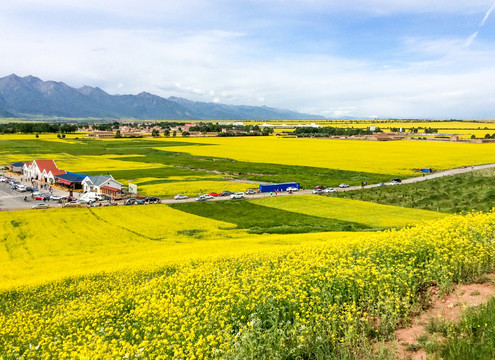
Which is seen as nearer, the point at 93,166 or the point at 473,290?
the point at 473,290

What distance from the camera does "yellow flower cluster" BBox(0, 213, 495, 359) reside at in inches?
300

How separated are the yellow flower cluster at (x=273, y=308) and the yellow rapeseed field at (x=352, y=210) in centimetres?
2641

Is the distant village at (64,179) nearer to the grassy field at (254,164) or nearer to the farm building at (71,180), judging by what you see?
the farm building at (71,180)

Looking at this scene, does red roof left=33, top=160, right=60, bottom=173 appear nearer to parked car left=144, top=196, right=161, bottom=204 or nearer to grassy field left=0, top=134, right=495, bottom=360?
grassy field left=0, top=134, right=495, bottom=360

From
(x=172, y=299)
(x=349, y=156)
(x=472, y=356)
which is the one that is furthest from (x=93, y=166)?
(x=472, y=356)

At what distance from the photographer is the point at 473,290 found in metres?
9.21

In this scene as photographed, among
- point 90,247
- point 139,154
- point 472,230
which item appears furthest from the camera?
point 139,154

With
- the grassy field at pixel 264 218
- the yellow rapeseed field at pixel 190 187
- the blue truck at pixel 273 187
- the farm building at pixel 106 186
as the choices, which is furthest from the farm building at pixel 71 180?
the blue truck at pixel 273 187

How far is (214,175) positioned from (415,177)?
43.3 meters

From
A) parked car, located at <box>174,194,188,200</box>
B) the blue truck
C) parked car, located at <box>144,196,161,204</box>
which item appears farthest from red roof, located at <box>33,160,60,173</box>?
the blue truck

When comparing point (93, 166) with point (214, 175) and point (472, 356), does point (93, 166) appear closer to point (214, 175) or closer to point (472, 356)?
point (214, 175)

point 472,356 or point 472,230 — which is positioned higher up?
point 472,230

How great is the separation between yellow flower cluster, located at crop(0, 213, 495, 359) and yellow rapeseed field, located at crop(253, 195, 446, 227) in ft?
86.7

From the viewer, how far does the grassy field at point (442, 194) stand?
152ft
